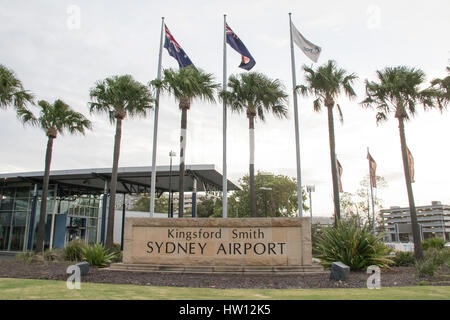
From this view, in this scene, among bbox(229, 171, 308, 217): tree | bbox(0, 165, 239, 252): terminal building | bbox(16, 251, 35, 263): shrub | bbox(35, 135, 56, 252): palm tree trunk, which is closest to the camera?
bbox(16, 251, 35, 263): shrub

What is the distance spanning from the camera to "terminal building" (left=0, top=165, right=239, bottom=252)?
95.8 ft

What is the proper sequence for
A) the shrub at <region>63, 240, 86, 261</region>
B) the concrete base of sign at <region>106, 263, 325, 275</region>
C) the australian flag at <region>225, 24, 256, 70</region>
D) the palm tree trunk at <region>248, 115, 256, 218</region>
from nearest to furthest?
the concrete base of sign at <region>106, 263, 325, 275</region>
the shrub at <region>63, 240, 86, 261</region>
the palm tree trunk at <region>248, 115, 256, 218</region>
the australian flag at <region>225, 24, 256, 70</region>

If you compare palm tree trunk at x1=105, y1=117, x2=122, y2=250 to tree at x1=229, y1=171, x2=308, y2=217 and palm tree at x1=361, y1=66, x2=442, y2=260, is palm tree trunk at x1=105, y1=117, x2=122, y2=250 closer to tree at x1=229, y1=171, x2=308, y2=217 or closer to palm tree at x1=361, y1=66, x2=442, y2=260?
palm tree at x1=361, y1=66, x2=442, y2=260

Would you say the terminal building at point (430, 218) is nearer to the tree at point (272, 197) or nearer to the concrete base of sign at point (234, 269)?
the tree at point (272, 197)

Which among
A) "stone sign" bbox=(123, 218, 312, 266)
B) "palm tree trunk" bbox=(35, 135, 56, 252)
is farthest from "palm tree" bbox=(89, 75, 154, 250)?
"stone sign" bbox=(123, 218, 312, 266)

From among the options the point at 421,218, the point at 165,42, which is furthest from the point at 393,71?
the point at 421,218

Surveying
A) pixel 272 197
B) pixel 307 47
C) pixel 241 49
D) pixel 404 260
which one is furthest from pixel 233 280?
pixel 272 197

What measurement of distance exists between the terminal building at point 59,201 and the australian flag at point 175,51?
10185 mm

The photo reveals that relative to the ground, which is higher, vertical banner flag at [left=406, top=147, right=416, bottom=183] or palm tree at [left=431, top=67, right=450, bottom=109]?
palm tree at [left=431, top=67, right=450, bottom=109]

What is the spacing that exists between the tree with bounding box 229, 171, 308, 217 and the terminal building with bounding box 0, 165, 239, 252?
18.2 meters

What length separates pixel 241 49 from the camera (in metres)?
19.3

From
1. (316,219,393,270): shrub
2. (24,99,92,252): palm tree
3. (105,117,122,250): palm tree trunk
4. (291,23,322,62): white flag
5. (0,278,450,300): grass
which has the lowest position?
(0,278,450,300): grass

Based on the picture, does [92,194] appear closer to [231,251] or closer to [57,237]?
[57,237]

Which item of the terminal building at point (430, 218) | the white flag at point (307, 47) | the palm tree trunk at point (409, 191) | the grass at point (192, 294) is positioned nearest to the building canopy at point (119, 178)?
the white flag at point (307, 47)
